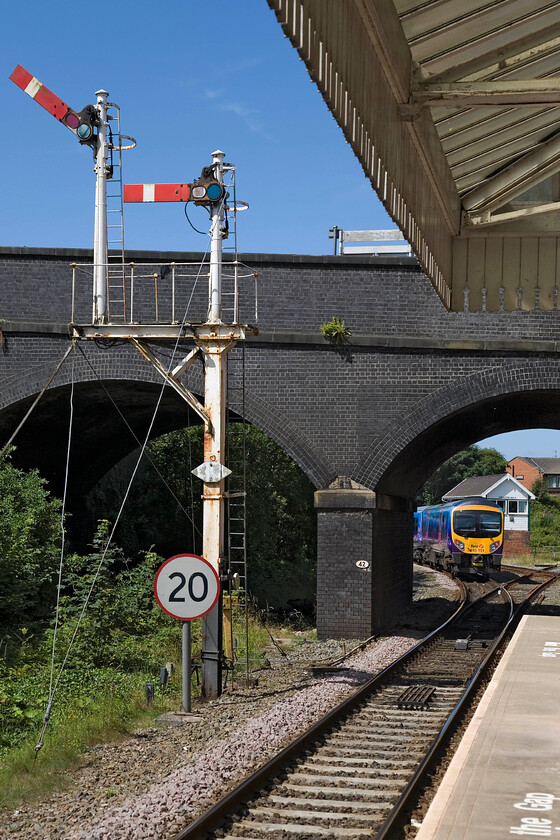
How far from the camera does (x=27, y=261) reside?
1995 cm

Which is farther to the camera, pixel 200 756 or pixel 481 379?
pixel 481 379

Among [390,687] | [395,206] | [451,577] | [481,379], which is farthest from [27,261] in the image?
[451,577]

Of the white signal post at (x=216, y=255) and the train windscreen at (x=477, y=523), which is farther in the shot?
the train windscreen at (x=477, y=523)

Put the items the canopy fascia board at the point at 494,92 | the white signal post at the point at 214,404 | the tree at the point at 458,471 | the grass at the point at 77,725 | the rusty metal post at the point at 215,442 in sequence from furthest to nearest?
the tree at the point at 458,471 < the rusty metal post at the point at 215,442 < the white signal post at the point at 214,404 < the grass at the point at 77,725 < the canopy fascia board at the point at 494,92

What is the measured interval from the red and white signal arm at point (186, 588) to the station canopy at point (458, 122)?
454 cm

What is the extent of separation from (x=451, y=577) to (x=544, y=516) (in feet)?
109

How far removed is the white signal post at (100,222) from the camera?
14.7 meters

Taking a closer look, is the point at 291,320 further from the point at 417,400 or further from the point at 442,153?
the point at 442,153

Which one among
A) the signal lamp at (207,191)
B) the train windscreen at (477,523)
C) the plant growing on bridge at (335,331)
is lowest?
the train windscreen at (477,523)

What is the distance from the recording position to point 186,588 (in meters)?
11.5

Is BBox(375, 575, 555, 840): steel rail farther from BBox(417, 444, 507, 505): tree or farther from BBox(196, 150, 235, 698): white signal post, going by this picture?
BBox(417, 444, 507, 505): tree

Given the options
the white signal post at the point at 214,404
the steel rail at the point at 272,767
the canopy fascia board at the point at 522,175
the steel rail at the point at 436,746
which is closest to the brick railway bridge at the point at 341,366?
the steel rail at the point at 436,746

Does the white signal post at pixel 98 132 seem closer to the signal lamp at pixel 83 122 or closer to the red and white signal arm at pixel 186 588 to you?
the signal lamp at pixel 83 122

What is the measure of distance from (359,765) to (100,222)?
361 inches
